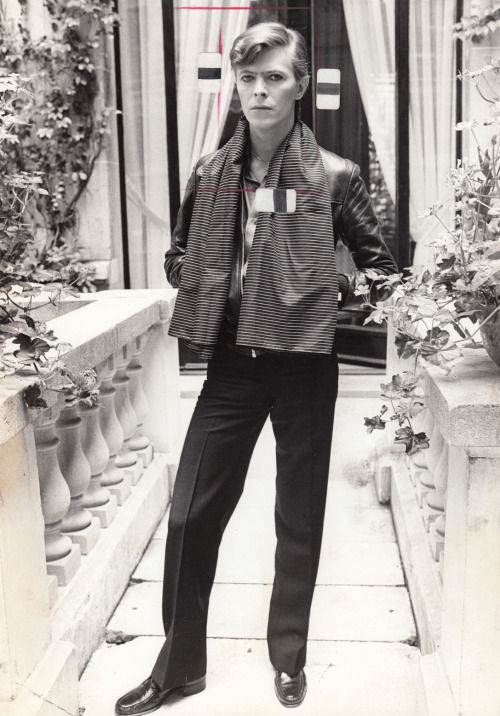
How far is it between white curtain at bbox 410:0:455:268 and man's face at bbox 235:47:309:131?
4006 mm

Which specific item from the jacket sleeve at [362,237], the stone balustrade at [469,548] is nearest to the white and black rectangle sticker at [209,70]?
the jacket sleeve at [362,237]

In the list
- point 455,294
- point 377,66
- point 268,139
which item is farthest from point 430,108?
point 455,294

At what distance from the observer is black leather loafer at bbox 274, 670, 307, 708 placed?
7.90 ft

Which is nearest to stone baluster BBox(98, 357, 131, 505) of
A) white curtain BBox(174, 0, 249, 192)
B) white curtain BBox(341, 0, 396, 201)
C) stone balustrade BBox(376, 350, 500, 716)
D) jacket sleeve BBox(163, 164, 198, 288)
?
jacket sleeve BBox(163, 164, 198, 288)

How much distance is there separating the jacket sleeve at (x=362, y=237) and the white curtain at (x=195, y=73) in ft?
12.1

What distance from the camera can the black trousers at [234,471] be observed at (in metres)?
2.27

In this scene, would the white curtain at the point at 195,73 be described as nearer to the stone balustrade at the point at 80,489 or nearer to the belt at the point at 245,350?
the stone balustrade at the point at 80,489

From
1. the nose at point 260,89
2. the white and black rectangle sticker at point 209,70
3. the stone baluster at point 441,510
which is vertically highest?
the white and black rectangle sticker at point 209,70

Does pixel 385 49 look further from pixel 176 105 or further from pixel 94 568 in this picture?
pixel 94 568

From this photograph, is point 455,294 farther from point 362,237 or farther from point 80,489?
point 80,489

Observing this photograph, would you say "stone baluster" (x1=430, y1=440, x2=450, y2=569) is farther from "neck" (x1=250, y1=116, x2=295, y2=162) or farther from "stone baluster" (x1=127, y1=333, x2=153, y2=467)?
"stone baluster" (x1=127, y1=333, x2=153, y2=467)

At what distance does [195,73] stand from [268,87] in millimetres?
3763

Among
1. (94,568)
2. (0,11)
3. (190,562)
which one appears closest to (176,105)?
(0,11)

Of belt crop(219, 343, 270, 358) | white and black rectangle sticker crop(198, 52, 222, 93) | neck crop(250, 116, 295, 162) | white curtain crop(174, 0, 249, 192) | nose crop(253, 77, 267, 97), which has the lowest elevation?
belt crop(219, 343, 270, 358)
